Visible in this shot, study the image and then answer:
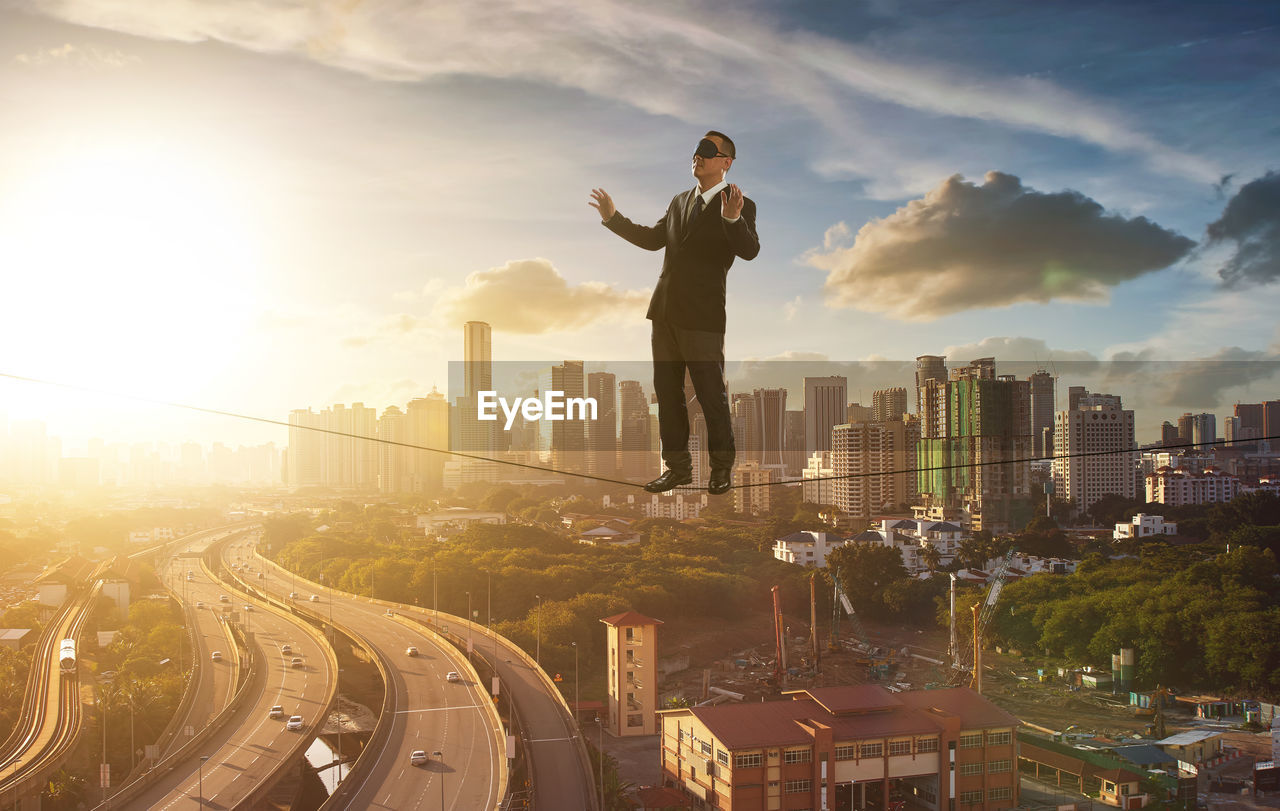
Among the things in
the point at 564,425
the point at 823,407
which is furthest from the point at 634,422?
the point at 823,407

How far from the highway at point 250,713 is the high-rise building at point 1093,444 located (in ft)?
57.2

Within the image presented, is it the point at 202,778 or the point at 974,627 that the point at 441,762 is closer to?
the point at 202,778

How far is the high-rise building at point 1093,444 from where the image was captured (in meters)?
21.6

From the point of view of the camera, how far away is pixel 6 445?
45.4 m

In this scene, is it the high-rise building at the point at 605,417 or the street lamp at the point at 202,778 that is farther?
the street lamp at the point at 202,778

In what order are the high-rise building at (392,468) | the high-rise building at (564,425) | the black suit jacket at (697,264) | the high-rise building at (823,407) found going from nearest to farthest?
the black suit jacket at (697,264)
the high-rise building at (564,425)
the high-rise building at (823,407)
the high-rise building at (392,468)

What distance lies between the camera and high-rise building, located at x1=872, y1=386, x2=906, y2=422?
20594 mm

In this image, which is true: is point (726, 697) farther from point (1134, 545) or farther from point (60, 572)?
point (60, 572)

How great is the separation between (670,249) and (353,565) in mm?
28378

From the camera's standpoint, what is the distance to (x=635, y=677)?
13.9 meters

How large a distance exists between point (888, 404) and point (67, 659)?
1922 cm

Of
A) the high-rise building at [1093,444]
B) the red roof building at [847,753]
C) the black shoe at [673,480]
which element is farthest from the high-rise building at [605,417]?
the high-rise building at [1093,444]

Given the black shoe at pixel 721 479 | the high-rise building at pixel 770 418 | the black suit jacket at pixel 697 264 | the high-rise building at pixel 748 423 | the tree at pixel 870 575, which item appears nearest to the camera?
the black suit jacket at pixel 697 264

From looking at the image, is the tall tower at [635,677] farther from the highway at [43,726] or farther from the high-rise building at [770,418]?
the highway at [43,726]
